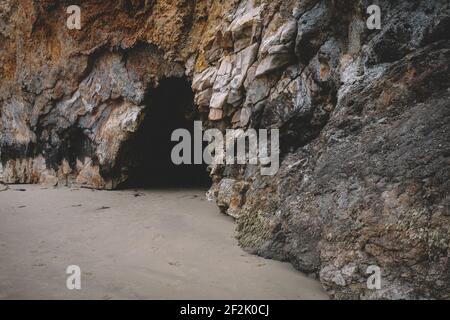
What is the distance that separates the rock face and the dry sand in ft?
1.22

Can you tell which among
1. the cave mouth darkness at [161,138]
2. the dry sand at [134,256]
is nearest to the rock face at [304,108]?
the cave mouth darkness at [161,138]

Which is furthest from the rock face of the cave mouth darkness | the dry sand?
the dry sand

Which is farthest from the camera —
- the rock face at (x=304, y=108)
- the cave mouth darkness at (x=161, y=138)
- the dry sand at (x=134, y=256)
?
the cave mouth darkness at (x=161, y=138)

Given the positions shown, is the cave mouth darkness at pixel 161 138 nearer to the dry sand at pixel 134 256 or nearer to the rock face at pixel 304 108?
the rock face at pixel 304 108

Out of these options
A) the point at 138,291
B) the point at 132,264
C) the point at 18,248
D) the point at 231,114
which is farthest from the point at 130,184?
the point at 138,291

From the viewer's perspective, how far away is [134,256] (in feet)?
14.9

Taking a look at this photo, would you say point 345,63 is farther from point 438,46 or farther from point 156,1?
point 156,1

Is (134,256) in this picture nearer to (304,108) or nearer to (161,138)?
(304,108)

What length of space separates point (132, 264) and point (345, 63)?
3.30 metres

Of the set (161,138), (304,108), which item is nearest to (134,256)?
(304,108)

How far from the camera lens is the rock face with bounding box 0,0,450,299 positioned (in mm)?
3467

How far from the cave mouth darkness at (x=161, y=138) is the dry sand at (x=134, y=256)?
195 centimetres

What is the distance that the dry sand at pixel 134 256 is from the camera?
363 centimetres
